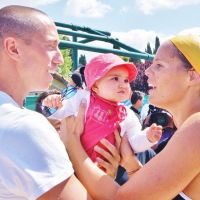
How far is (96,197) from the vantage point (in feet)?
5.81

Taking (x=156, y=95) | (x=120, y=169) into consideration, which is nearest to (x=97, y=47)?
(x=120, y=169)

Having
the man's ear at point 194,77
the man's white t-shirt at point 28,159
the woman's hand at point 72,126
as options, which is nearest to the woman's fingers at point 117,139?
the woman's hand at point 72,126

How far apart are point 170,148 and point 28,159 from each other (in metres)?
0.64

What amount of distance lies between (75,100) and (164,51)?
0.88m

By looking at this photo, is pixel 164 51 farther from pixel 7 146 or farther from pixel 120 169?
pixel 120 169

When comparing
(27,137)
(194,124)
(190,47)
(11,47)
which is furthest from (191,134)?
(11,47)

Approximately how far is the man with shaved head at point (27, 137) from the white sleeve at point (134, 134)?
104 cm

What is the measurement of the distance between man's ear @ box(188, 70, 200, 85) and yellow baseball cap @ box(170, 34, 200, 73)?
0.07 feet

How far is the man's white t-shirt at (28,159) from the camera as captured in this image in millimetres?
1328

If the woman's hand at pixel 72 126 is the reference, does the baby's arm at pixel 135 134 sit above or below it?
below

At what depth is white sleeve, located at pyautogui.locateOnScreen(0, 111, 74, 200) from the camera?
52.2 inches

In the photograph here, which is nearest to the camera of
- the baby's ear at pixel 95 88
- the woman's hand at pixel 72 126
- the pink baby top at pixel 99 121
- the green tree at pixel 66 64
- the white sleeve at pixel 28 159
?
the white sleeve at pixel 28 159

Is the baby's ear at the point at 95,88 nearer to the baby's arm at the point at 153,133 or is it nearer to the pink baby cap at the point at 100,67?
the pink baby cap at the point at 100,67

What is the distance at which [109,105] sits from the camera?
8.87ft
